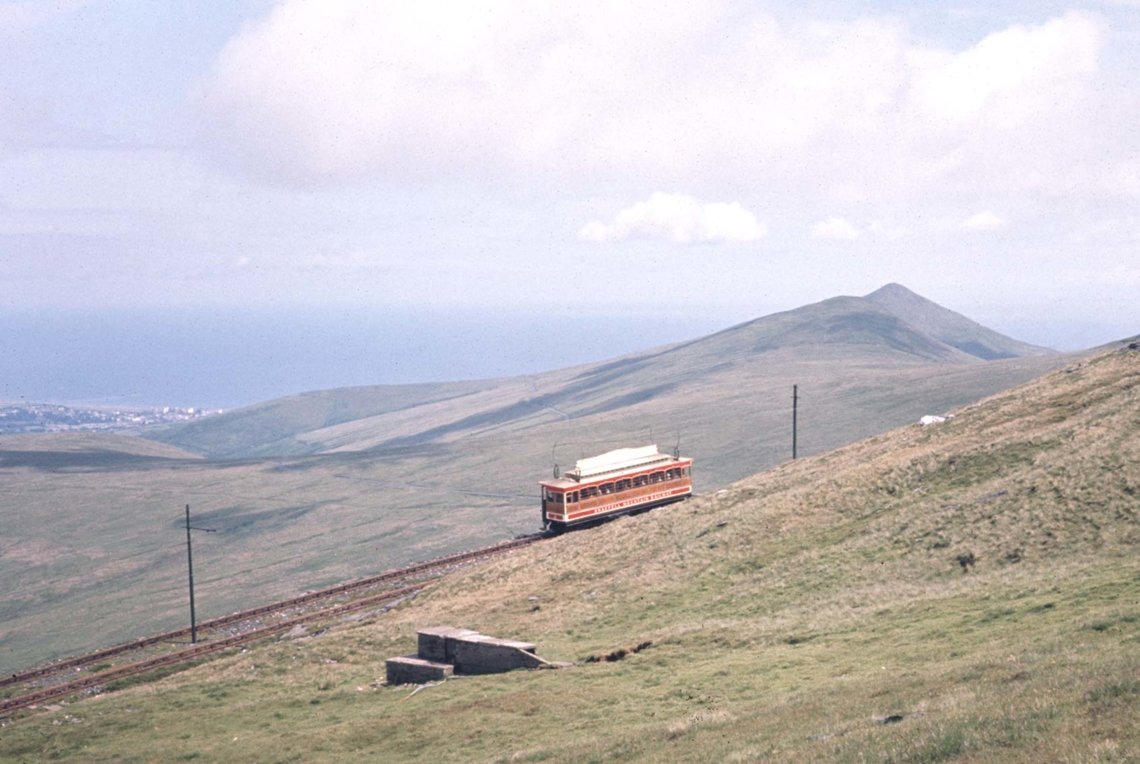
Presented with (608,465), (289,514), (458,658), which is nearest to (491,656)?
(458,658)

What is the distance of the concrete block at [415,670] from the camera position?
111 feet

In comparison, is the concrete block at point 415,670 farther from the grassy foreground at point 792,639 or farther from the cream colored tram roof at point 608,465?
the cream colored tram roof at point 608,465

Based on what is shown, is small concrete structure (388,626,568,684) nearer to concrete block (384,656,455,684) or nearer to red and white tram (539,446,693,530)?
concrete block (384,656,455,684)

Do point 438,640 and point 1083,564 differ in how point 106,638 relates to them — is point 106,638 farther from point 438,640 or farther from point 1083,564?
point 1083,564

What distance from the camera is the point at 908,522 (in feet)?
133

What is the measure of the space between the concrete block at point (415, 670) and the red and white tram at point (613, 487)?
2768 centimetres

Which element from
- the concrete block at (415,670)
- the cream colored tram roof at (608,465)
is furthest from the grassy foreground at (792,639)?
the cream colored tram roof at (608,465)

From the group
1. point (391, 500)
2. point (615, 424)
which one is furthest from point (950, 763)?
point (615, 424)

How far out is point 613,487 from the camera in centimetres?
6469

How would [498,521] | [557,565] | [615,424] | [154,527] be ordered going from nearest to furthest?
[557,565] < [498,521] < [154,527] < [615,424]

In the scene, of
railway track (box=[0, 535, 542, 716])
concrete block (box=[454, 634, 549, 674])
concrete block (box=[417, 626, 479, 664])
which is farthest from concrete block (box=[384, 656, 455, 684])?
railway track (box=[0, 535, 542, 716])

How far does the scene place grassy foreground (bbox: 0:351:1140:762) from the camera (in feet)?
58.3

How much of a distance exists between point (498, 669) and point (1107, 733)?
A: 2225 cm

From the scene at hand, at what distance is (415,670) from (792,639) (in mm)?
13217
